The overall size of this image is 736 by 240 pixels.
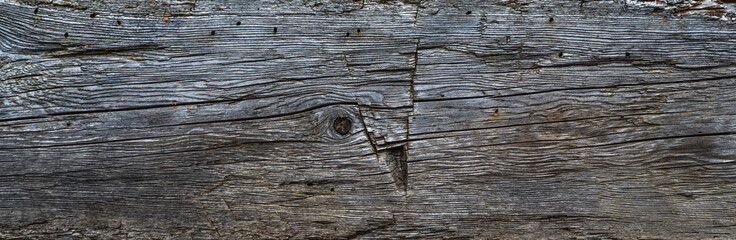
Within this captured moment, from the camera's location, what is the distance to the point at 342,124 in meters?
1.86

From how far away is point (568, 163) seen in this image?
74.0 inches

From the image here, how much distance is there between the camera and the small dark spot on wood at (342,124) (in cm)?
186

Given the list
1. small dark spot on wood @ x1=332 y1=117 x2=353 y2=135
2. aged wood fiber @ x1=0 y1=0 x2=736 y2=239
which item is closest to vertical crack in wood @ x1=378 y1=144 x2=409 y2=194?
aged wood fiber @ x1=0 y1=0 x2=736 y2=239

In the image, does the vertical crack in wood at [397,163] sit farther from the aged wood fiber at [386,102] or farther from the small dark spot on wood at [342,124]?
the small dark spot on wood at [342,124]

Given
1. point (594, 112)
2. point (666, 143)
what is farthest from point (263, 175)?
point (666, 143)

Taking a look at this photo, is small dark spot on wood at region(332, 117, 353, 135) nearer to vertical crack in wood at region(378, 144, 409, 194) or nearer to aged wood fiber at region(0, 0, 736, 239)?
aged wood fiber at region(0, 0, 736, 239)

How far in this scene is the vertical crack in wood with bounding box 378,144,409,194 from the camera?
1884 millimetres

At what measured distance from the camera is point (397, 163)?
6.23 feet

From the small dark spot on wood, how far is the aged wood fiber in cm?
2

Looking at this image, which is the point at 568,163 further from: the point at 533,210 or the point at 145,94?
the point at 145,94

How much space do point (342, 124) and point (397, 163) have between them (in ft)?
0.95

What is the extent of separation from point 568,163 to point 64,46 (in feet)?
7.19

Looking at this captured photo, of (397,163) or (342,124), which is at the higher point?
(342,124)

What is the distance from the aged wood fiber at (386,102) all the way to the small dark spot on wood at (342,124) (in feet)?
0.05
